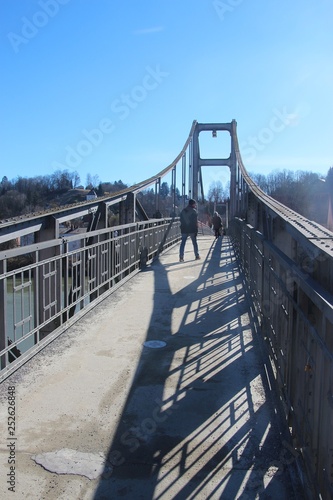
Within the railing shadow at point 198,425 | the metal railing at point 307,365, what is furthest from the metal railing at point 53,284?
the metal railing at point 307,365

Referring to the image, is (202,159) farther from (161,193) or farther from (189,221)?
(189,221)

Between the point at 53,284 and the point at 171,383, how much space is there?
165 cm

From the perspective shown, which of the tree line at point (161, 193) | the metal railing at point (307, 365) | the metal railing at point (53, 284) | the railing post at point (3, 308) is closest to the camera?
the metal railing at point (307, 365)

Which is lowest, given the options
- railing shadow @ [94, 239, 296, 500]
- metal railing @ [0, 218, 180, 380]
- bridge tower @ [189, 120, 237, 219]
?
railing shadow @ [94, 239, 296, 500]

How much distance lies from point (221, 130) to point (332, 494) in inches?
1352

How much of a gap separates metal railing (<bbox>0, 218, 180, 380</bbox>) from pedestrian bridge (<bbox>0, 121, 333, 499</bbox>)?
0.06 ft

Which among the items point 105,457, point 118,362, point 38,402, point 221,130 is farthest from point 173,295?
point 221,130

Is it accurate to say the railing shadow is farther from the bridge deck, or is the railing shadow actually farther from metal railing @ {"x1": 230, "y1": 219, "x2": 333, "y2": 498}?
metal railing @ {"x1": 230, "y1": 219, "x2": 333, "y2": 498}

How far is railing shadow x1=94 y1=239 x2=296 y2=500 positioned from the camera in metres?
2.02

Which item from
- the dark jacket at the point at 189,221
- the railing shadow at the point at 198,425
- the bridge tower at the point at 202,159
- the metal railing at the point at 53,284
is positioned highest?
the bridge tower at the point at 202,159

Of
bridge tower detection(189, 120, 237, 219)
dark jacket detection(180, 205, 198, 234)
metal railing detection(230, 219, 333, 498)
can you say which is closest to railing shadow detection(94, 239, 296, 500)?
metal railing detection(230, 219, 333, 498)

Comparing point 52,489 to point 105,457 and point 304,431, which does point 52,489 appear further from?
point 304,431

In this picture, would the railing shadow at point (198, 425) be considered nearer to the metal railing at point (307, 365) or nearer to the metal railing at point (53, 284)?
the metal railing at point (307, 365)

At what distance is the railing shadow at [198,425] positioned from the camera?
2020mm
